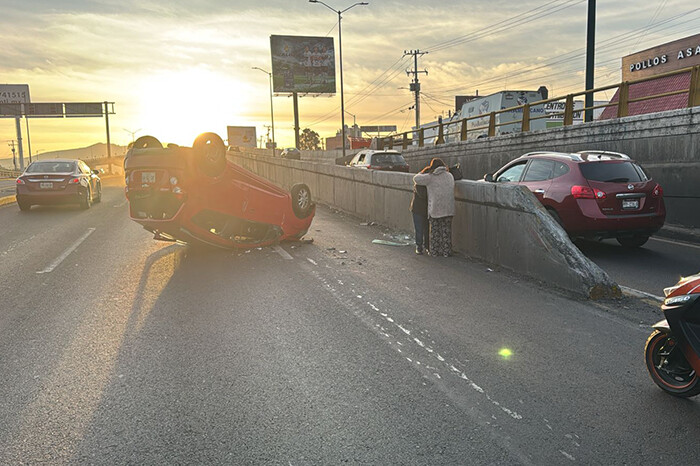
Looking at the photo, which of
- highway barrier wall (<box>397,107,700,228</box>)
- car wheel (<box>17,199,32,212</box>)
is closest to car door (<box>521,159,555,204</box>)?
highway barrier wall (<box>397,107,700,228</box>)

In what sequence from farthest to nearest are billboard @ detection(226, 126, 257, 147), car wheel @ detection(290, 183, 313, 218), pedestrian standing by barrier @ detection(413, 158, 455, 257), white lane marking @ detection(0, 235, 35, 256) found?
billboard @ detection(226, 126, 257, 147), car wheel @ detection(290, 183, 313, 218), white lane marking @ detection(0, 235, 35, 256), pedestrian standing by barrier @ detection(413, 158, 455, 257)

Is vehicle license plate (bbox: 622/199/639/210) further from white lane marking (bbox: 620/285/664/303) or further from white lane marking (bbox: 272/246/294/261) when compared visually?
white lane marking (bbox: 272/246/294/261)

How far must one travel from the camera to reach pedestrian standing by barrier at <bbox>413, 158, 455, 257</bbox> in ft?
31.7

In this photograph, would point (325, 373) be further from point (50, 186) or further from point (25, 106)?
point (25, 106)

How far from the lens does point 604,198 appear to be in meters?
9.19

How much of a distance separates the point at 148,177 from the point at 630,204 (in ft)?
26.6

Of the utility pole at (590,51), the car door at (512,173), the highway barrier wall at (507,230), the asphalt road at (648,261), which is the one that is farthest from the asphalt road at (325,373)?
the utility pole at (590,51)

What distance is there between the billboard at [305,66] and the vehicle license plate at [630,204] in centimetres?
6241

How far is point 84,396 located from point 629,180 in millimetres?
8885

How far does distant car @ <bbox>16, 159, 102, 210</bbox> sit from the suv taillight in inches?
594

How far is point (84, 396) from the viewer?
13.2 feet

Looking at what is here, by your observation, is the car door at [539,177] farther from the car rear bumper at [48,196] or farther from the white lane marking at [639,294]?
the car rear bumper at [48,196]

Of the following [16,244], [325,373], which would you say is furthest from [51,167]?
[325,373]

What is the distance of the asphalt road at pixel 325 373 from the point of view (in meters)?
3.31
